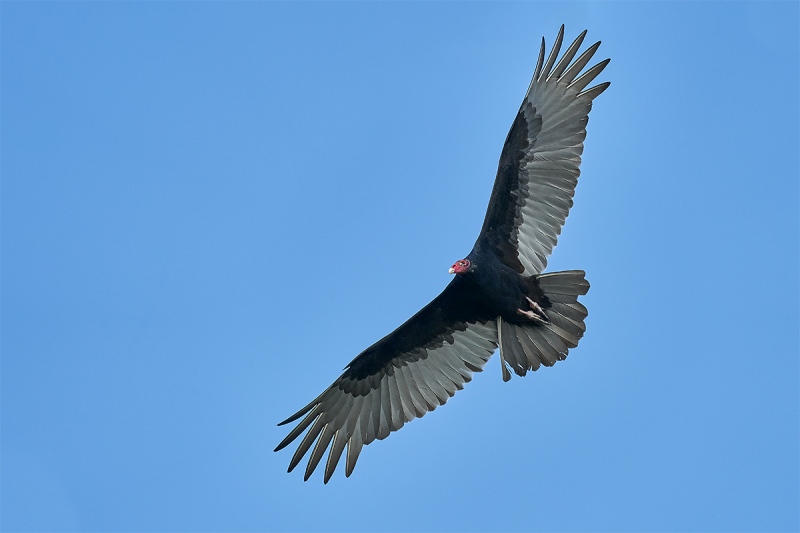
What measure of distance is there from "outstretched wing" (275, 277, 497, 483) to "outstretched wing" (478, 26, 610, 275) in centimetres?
83

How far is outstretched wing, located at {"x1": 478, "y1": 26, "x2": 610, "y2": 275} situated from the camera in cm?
1206

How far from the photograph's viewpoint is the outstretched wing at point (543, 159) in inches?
475

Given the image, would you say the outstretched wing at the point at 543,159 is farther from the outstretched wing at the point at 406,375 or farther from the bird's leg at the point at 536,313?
the outstretched wing at the point at 406,375

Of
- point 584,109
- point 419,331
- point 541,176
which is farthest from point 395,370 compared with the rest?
point 584,109

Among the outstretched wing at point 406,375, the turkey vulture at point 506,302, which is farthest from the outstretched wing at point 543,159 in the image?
the outstretched wing at point 406,375

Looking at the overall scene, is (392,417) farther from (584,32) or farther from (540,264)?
(584,32)

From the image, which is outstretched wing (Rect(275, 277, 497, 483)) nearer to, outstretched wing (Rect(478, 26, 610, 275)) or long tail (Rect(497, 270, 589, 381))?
long tail (Rect(497, 270, 589, 381))

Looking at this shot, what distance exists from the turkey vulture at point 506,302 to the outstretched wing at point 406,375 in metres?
0.01

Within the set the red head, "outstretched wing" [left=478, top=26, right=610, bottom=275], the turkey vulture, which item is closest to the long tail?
the turkey vulture

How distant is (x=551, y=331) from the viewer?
12133 mm

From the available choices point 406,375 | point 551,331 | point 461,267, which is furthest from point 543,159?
point 406,375

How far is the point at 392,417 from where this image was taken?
12594mm

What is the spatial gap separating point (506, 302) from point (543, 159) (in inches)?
59.0

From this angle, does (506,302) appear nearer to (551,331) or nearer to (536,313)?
(536,313)
